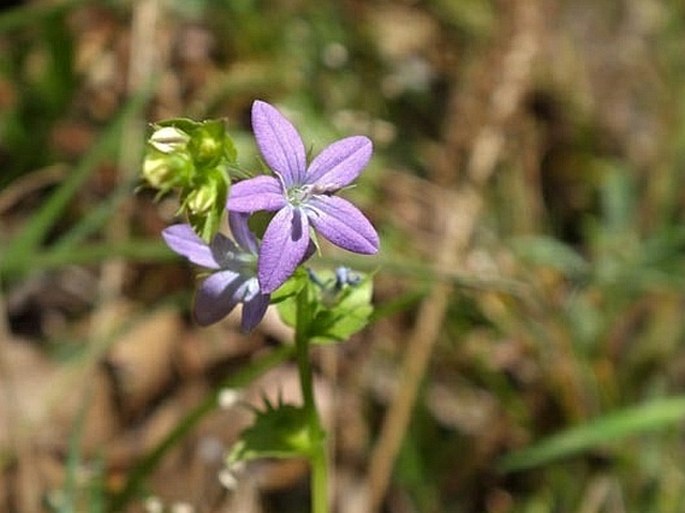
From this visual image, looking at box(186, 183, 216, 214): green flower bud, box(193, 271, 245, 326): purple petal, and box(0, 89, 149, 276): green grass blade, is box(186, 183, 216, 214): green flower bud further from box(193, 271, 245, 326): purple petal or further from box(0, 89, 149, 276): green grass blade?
box(0, 89, 149, 276): green grass blade

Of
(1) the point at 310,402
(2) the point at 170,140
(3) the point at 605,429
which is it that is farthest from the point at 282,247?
(3) the point at 605,429

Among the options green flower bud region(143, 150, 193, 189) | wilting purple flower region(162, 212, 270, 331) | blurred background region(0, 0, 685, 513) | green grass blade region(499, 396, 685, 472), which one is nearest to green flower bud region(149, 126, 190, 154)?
green flower bud region(143, 150, 193, 189)

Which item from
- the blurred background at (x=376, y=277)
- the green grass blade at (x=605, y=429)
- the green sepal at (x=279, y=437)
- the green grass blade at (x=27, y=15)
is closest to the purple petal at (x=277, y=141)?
the green sepal at (x=279, y=437)

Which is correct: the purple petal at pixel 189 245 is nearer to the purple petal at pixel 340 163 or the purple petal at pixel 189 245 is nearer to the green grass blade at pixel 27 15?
the purple petal at pixel 340 163

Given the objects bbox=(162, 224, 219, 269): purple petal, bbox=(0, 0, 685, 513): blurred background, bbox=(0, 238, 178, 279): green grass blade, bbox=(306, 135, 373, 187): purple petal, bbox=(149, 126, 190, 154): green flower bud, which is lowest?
bbox=(0, 0, 685, 513): blurred background

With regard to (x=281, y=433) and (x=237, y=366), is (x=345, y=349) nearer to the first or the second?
(x=237, y=366)

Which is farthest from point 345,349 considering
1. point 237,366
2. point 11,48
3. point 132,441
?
point 11,48
